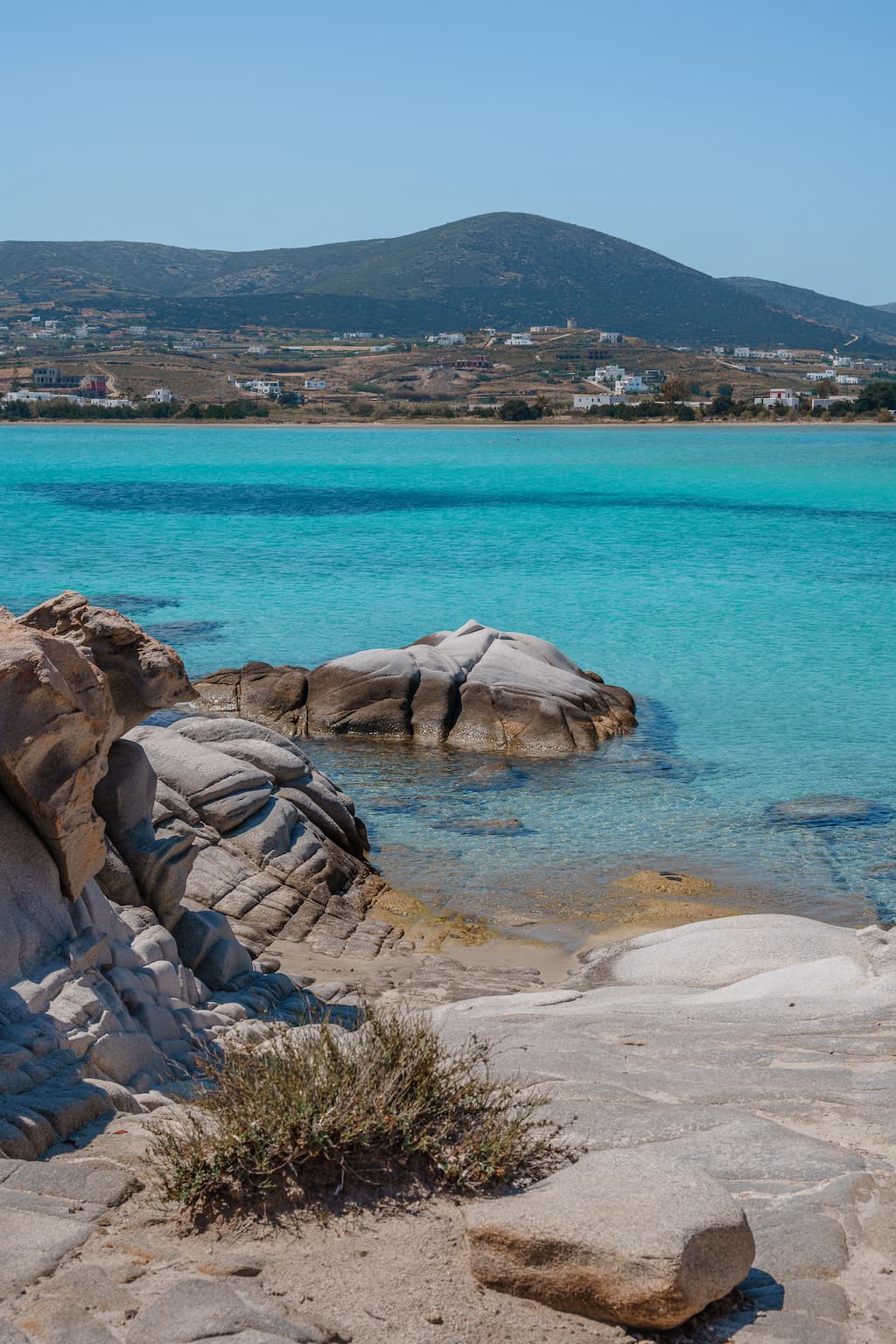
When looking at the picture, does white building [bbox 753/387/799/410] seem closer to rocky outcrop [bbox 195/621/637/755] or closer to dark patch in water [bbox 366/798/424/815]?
rocky outcrop [bbox 195/621/637/755]

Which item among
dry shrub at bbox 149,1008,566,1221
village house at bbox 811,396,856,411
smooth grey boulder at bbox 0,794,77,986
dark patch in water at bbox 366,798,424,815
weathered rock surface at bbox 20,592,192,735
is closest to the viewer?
dry shrub at bbox 149,1008,566,1221

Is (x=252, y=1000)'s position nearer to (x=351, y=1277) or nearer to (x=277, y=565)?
(x=351, y=1277)

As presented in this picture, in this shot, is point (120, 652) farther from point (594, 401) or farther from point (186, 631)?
point (594, 401)

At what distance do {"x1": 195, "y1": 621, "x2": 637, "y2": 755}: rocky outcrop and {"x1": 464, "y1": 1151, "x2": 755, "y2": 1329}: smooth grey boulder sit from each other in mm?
14796

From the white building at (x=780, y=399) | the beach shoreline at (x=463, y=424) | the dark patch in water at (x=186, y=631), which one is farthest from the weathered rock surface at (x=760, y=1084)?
the white building at (x=780, y=399)

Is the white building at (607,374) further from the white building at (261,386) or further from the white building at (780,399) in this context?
the white building at (261,386)

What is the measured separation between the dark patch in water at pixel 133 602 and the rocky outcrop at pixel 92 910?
21.3 metres

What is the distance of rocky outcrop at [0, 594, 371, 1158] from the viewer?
22.7 feet

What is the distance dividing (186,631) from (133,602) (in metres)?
4.56

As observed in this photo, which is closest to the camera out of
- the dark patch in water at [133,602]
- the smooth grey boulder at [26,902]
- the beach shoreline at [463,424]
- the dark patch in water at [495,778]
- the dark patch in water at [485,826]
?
the smooth grey boulder at [26,902]

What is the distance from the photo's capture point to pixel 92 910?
8383mm

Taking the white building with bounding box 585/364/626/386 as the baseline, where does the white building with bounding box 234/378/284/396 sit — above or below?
below

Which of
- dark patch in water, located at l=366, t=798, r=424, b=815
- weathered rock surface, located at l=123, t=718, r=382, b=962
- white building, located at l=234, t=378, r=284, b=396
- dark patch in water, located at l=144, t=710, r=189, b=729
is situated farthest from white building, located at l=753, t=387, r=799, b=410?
weathered rock surface, located at l=123, t=718, r=382, b=962

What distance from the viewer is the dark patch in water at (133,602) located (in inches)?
1266
